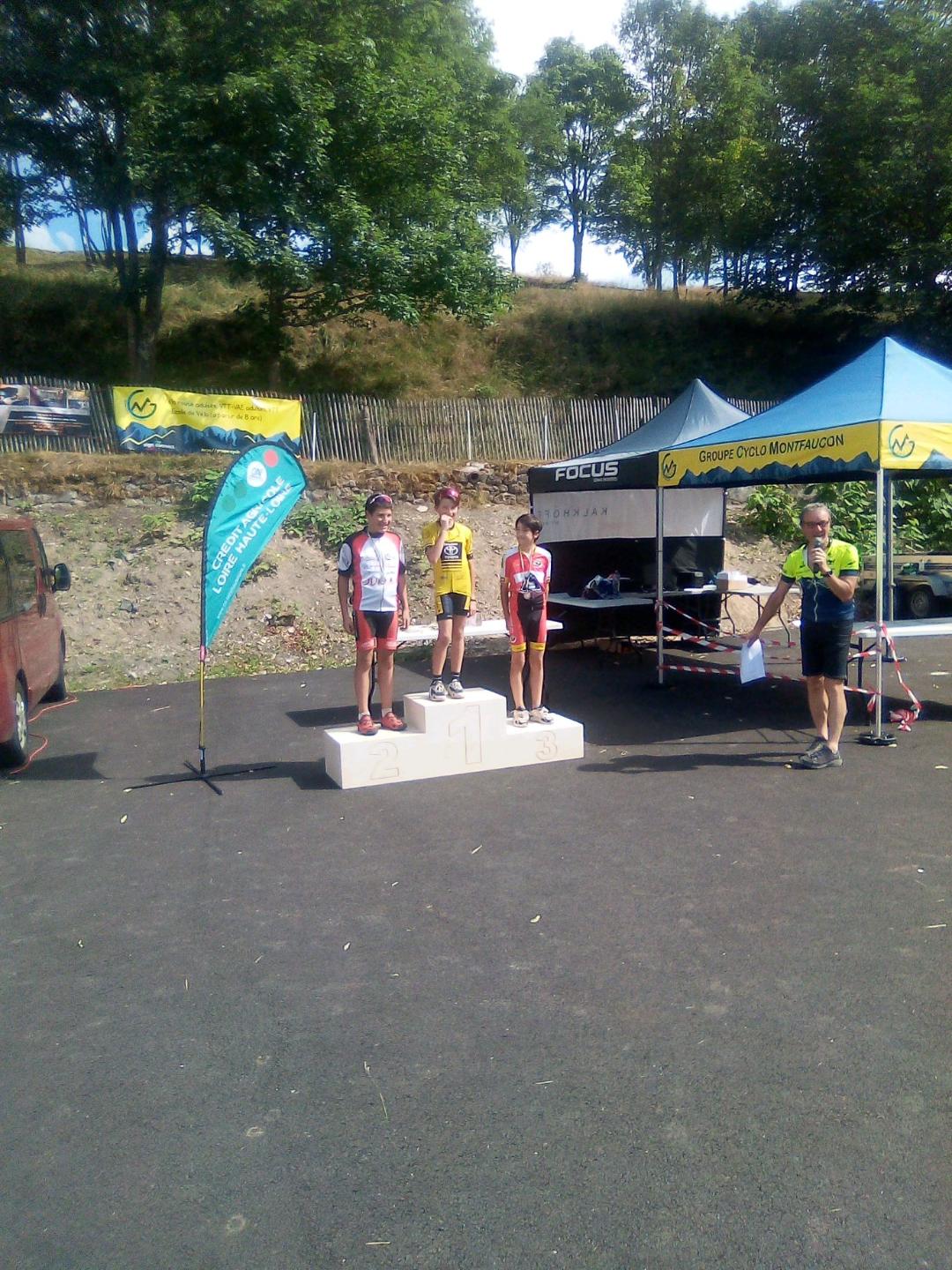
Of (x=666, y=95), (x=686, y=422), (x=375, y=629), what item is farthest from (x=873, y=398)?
(x=666, y=95)

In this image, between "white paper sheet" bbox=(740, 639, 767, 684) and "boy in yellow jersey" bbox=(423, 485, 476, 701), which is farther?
"boy in yellow jersey" bbox=(423, 485, 476, 701)

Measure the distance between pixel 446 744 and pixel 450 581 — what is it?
137 centimetres

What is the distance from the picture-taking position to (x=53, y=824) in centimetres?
639

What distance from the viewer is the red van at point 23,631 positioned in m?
7.57

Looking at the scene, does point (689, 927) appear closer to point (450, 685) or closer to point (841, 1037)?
point (841, 1037)

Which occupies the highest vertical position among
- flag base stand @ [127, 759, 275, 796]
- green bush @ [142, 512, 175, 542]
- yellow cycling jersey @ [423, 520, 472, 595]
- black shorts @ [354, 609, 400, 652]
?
green bush @ [142, 512, 175, 542]

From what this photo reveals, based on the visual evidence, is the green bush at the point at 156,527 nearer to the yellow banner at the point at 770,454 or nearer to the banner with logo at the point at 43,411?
the banner with logo at the point at 43,411

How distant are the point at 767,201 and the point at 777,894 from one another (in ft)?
106

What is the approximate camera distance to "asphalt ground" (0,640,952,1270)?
2.63 metres

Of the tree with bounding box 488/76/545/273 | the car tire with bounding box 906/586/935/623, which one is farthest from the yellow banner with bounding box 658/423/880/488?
the tree with bounding box 488/76/545/273

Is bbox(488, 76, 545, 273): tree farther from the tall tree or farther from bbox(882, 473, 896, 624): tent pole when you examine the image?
bbox(882, 473, 896, 624): tent pole

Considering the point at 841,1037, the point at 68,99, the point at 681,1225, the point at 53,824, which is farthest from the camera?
the point at 68,99

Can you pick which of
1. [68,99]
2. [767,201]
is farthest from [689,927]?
[767,201]

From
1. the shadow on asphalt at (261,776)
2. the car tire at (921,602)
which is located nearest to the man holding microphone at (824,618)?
the shadow on asphalt at (261,776)
